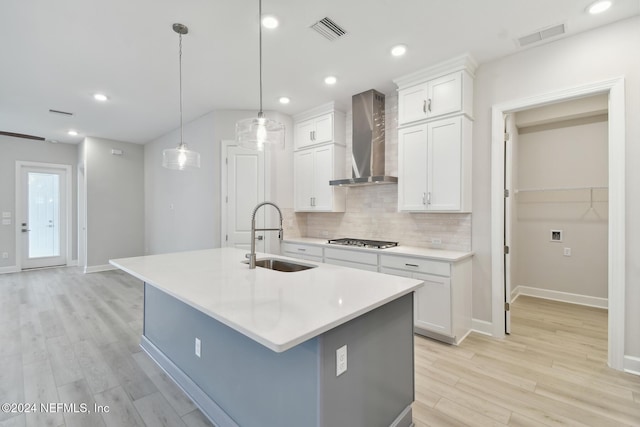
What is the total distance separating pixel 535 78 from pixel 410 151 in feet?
4.24

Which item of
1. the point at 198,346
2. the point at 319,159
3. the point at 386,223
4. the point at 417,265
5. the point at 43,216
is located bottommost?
the point at 198,346

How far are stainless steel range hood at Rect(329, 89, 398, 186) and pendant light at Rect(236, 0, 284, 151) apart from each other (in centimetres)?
167

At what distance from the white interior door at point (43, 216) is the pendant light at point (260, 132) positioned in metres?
6.85

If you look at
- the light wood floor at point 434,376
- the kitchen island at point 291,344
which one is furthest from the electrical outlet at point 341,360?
the light wood floor at point 434,376

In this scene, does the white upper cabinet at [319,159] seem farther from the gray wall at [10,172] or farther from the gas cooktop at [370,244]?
the gray wall at [10,172]

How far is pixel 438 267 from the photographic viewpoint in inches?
115

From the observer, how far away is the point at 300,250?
14.0ft

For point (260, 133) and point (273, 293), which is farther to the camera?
point (260, 133)

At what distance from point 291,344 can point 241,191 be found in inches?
149

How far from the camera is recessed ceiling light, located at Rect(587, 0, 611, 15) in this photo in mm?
2188

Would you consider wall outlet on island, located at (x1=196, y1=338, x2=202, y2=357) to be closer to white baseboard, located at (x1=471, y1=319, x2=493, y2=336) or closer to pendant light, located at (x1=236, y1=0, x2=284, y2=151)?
pendant light, located at (x1=236, y1=0, x2=284, y2=151)

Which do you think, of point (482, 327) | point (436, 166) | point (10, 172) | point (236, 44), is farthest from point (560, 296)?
point (10, 172)

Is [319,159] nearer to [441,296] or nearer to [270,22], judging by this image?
[270,22]

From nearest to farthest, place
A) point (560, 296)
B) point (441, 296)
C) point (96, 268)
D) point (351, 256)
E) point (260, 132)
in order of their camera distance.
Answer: point (260, 132)
point (441, 296)
point (351, 256)
point (560, 296)
point (96, 268)
